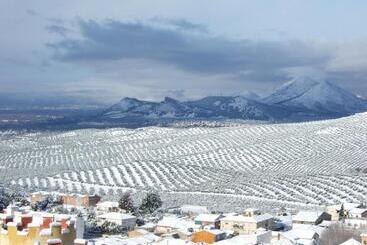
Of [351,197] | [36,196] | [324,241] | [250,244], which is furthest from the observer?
[351,197]

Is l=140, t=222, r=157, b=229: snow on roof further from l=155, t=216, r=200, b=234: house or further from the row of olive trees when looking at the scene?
the row of olive trees

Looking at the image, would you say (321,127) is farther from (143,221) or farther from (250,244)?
(250,244)

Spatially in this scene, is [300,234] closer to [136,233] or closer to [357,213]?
[136,233]

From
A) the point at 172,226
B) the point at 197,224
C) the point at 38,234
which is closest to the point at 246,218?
the point at 197,224

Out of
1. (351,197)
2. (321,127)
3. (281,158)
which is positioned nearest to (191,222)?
(351,197)

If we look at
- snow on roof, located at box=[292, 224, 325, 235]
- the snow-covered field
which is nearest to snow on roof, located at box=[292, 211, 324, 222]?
snow on roof, located at box=[292, 224, 325, 235]

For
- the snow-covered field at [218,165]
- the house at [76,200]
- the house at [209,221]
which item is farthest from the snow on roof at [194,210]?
the house at [76,200]
